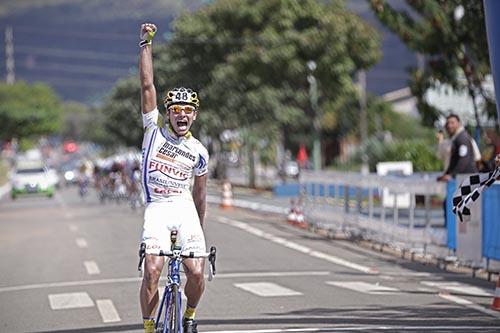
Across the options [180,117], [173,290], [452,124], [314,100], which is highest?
[314,100]

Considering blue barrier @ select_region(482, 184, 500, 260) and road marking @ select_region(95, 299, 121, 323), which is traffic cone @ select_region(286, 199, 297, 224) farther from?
road marking @ select_region(95, 299, 121, 323)

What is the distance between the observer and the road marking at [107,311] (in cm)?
1242

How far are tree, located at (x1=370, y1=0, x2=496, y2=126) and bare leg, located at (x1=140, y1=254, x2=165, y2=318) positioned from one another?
18202 millimetres

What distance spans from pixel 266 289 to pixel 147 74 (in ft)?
19.6

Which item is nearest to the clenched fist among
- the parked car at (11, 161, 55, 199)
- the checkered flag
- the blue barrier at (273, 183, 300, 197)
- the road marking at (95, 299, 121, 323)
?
the road marking at (95, 299, 121, 323)

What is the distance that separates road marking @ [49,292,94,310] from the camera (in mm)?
13742

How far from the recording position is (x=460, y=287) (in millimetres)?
15703

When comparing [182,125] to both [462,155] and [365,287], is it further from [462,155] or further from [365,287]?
[462,155]

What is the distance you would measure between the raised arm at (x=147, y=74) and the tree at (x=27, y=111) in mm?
115086

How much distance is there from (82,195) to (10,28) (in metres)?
104

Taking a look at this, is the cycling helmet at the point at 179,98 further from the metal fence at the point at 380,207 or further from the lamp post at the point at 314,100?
the lamp post at the point at 314,100

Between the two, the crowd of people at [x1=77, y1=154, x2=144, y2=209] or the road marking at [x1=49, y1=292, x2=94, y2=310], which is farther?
the crowd of people at [x1=77, y1=154, x2=144, y2=209]

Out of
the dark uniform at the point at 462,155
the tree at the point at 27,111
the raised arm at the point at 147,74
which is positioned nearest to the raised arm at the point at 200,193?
the raised arm at the point at 147,74

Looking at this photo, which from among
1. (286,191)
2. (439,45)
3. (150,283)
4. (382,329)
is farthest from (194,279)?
(286,191)
